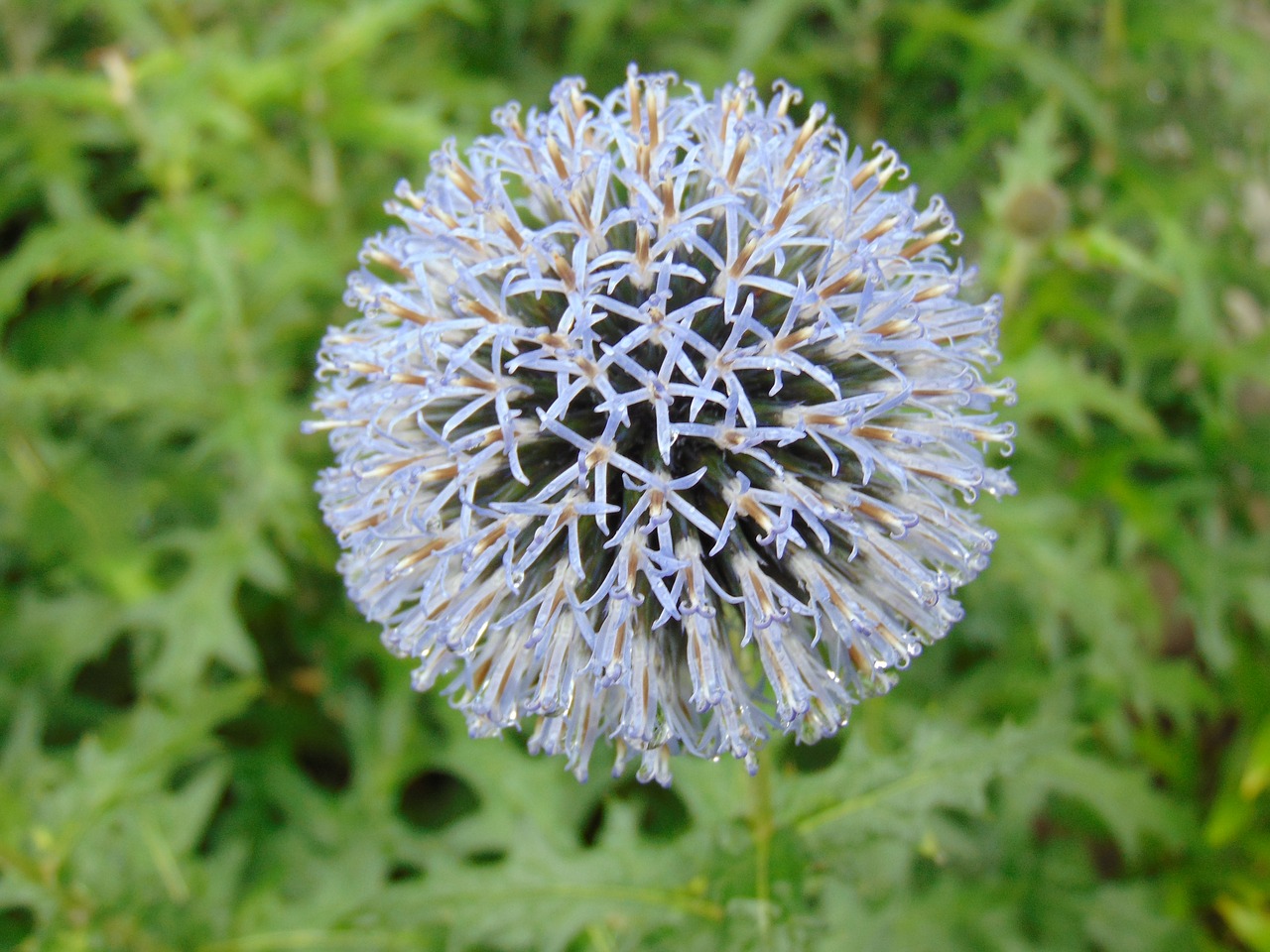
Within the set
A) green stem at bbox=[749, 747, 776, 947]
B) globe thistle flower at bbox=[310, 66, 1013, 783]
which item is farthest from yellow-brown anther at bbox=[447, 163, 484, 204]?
green stem at bbox=[749, 747, 776, 947]

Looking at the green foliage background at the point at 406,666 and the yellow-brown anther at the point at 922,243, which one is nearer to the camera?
the yellow-brown anther at the point at 922,243

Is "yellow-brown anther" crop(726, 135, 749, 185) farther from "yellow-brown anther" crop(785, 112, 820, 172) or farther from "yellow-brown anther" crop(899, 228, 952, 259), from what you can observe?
"yellow-brown anther" crop(899, 228, 952, 259)

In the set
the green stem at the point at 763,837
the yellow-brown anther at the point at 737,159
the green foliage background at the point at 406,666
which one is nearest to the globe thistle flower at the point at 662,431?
the yellow-brown anther at the point at 737,159

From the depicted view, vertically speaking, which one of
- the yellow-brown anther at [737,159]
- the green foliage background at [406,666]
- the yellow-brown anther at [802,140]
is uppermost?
the yellow-brown anther at [802,140]

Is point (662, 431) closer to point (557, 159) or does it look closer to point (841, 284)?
point (841, 284)

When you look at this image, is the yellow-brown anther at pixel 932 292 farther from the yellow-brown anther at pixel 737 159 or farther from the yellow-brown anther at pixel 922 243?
the yellow-brown anther at pixel 737 159

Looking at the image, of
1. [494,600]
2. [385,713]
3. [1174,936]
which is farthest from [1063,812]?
[494,600]

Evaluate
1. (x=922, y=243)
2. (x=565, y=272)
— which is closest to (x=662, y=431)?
(x=565, y=272)
